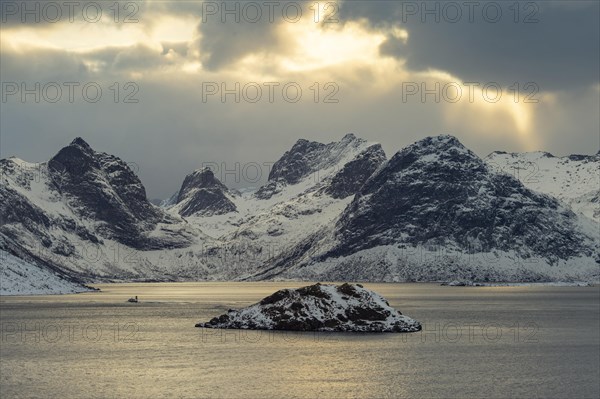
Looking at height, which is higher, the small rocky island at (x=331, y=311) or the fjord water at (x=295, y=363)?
the small rocky island at (x=331, y=311)

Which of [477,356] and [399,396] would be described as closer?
[399,396]

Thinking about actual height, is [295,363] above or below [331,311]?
below

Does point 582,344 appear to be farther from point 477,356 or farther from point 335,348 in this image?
point 335,348

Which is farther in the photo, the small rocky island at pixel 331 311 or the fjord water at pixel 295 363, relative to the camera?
the small rocky island at pixel 331 311

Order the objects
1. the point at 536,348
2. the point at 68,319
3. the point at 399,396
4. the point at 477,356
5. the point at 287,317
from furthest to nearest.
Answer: the point at 68,319 → the point at 287,317 → the point at 536,348 → the point at 477,356 → the point at 399,396

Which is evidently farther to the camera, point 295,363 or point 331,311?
point 331,311

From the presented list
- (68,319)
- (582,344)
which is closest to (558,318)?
(582,344)

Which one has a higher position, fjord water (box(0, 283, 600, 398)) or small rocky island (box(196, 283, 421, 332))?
small rocky island (box(196, 283, 421, 332))

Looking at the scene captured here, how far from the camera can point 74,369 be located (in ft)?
310

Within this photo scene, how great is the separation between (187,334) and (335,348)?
34847 millimetres

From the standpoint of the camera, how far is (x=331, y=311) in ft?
437

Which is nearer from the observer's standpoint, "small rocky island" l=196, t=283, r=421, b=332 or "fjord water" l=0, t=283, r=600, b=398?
"fjord water" l=0, t=283, r=600, b=398

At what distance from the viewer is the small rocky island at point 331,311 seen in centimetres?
13188

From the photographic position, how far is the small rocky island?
132 meters
